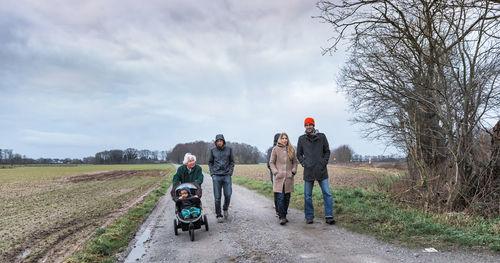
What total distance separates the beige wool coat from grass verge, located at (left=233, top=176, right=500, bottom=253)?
4.90 ft

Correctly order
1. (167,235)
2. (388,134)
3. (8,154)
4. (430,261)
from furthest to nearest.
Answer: (8,154) < (388,134) < (167,235) < (430,261)

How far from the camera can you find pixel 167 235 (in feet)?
21.3

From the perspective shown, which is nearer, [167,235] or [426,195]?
[167,235]

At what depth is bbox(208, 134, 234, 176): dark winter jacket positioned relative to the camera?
307 inches

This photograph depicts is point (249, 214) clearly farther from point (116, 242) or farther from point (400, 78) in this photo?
point (400, 78)

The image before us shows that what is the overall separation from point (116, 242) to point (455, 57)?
887cm

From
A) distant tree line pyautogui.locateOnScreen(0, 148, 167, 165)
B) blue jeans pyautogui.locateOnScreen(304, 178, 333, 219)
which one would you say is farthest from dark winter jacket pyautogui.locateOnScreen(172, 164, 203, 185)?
distant tree line pyautogui.locateOnScreen(0, 148, 167, 165)

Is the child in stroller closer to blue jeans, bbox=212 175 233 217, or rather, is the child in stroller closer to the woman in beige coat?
blue jeans, bbox=212 175 233 217

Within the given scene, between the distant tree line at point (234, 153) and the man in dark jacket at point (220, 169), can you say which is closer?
the man in dark jacket at point (220, 169)

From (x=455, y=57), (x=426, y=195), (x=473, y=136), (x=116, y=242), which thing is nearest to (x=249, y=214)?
(x=116, y=242)

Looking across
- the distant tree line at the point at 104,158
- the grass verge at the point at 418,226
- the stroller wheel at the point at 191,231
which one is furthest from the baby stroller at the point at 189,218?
the distant tree line at the point at 104,158

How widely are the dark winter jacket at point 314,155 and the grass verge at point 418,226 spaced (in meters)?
1.21

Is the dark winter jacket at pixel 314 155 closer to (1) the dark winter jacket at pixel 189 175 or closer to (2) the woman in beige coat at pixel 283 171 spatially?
(2) the woman in beige coat at pixel 283 171

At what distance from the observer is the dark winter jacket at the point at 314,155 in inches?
277
